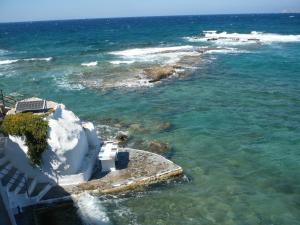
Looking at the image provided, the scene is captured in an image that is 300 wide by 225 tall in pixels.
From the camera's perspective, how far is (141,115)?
31875 millimetres

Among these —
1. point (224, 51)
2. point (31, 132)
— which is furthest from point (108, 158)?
point (224, 51)

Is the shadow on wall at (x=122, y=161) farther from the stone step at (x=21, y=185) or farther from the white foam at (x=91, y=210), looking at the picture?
the stone step at (x=21, y=185)

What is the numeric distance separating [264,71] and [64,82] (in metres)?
25.3

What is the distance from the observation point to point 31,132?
1794cm

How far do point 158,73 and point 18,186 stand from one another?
29978 mm

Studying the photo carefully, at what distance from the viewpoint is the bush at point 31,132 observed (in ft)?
58.9

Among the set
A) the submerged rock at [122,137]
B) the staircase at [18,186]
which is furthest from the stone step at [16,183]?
the submerged rock at [122,137]

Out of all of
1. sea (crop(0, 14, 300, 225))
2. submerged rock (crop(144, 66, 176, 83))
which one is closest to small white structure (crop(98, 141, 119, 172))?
sea (crop(0, 14, 300, 225))

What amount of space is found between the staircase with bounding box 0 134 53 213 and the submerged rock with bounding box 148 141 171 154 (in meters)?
7.87

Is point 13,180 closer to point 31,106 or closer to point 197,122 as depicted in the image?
point 31,106

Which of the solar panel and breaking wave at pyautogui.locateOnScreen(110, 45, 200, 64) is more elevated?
the solar panel

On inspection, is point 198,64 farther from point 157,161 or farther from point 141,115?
point 157,161

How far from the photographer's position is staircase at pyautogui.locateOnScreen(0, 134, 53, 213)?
673 inches

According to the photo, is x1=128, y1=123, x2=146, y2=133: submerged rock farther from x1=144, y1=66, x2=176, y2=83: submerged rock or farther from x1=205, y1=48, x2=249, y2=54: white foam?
Answer: x1=205, y1=48, x2=249, y2=54: white foam
